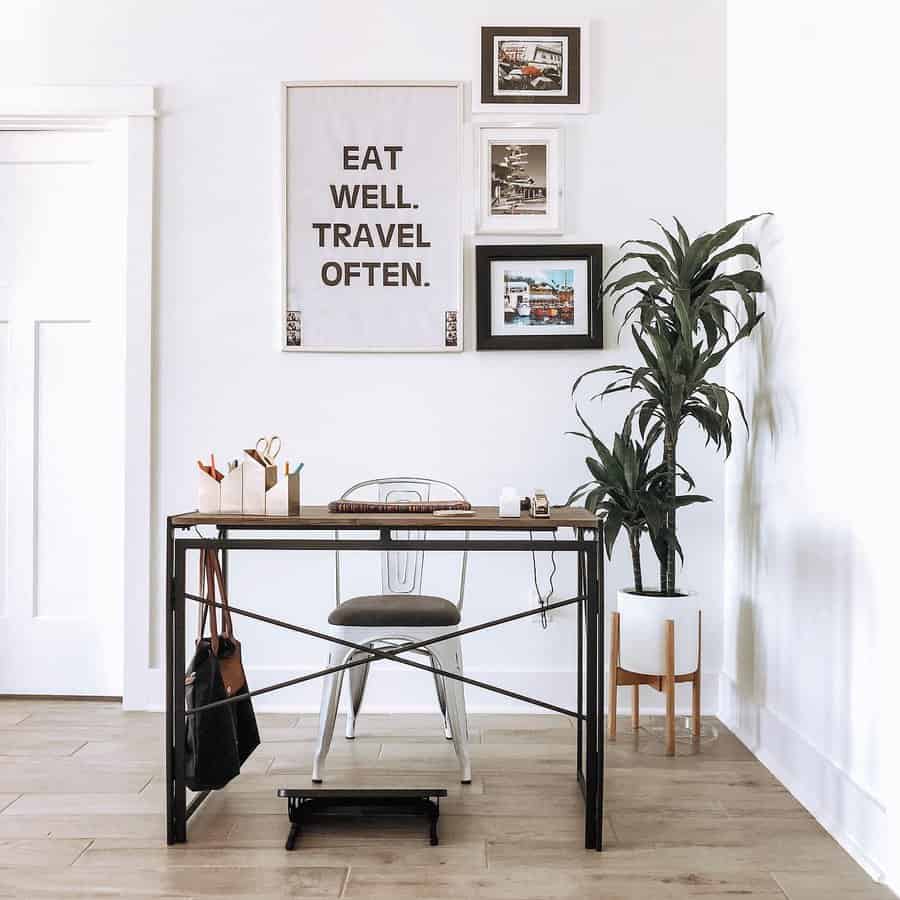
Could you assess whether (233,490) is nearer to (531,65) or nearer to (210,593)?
(210,593)

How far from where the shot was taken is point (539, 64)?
319 centimetres

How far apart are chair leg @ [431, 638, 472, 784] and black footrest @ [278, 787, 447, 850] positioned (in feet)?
0.80

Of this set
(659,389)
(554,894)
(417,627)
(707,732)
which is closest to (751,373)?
(659,389)

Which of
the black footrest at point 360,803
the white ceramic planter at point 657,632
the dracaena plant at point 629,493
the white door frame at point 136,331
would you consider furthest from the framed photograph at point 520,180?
the black footrest at point 360,803

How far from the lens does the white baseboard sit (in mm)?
1956

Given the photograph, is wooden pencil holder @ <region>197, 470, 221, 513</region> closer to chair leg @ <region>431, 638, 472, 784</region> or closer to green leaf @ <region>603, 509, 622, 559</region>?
chair leg @ <region>431, 638, 472, 784</region>

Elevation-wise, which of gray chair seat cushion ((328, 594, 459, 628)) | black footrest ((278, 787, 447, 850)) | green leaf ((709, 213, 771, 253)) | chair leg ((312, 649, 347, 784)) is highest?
green leaf ((709, 213, 771, 253))

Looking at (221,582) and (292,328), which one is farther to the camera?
(292,328)

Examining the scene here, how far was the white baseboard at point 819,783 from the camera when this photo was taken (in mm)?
1956

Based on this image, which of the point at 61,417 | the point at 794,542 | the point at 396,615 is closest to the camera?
the point at 396,615

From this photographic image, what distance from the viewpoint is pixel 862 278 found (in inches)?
81.7

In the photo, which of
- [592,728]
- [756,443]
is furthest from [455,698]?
[756,443]

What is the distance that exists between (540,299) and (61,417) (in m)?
1.78

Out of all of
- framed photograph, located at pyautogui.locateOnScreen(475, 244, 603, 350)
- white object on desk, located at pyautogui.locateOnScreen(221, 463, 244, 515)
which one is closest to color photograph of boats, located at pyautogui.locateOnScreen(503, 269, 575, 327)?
framed photograph, located at pyautogui.locateOnScreen(475, 244, 603, 350)
